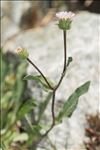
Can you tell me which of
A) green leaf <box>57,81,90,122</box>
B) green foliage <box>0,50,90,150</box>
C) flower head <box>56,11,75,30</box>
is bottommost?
green foliage <box>0,50,90,150</box>

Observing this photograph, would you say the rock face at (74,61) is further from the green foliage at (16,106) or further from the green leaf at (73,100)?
the green leaf at (73,100)

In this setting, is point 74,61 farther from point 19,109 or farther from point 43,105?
point 19,109

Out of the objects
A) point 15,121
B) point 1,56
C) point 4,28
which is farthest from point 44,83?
point 4,28

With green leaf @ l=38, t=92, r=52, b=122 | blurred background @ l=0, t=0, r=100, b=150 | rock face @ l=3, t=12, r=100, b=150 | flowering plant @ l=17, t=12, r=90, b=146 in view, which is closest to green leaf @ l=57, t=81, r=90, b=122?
flowering plant @ l=17, t=12, r=90, b=146

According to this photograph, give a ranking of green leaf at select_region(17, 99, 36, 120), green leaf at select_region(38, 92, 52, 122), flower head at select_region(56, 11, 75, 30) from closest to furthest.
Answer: flower head at select_region(56, 11, 75, 30) → green leaf at select_region(17, 99, 36, 120) → green leaf at select_region(38, 92, 52, 122)

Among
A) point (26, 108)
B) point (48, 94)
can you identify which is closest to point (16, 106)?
point (48, 94)

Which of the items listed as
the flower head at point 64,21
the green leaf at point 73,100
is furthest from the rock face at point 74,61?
the flower head at point 64,21

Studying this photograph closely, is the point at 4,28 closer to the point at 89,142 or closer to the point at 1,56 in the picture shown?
the point at 1,56

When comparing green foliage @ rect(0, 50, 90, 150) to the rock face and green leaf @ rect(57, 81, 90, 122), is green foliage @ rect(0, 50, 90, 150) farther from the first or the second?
the rock face
